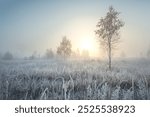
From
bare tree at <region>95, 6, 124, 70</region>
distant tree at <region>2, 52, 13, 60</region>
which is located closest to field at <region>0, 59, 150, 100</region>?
distant tree at <region>2, 52, 13, 60</region>

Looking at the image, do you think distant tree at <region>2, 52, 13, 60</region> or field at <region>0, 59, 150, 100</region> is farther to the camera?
Answer: distant tree at <region>2, 52, 13, 60</region>

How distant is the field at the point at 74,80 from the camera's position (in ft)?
13.6

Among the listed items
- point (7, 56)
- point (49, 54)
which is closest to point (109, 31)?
point (49, 54)

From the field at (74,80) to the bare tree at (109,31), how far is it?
30 cm

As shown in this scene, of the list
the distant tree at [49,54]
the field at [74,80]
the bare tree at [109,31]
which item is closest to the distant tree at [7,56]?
the field at [74,80]

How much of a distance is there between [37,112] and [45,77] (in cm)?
94

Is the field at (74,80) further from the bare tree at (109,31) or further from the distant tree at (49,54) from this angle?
the bare tree at (109,31)

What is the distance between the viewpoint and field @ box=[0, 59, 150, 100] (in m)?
4.16

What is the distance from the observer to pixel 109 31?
17.2 feet

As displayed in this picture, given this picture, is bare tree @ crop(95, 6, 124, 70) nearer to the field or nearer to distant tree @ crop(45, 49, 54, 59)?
the field

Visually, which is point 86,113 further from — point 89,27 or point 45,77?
point 89,27

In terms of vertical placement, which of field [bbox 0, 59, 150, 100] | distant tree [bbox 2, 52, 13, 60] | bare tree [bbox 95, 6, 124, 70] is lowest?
field [bbox 0, 59, 150, 100]

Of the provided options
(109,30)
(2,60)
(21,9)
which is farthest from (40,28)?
(109,30)

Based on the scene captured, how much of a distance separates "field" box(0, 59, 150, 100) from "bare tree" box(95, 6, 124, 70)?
0.99 feet
